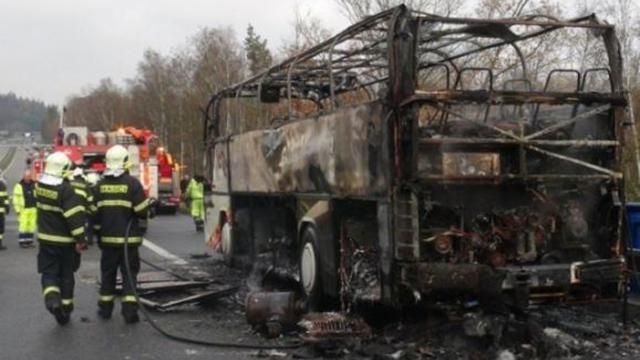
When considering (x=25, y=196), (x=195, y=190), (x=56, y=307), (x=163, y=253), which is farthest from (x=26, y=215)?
(x=56, y=307)

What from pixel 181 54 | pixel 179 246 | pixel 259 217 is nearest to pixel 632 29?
pixel 179 246

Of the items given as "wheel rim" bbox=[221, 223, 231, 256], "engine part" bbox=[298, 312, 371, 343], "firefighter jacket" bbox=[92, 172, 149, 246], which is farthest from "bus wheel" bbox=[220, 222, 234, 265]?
"engine part" bbox=[298, 312, 371, 343]

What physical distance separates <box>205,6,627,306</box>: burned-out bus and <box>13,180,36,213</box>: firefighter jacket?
10.8 meters

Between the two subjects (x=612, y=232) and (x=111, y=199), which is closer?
(x=612, y=232)

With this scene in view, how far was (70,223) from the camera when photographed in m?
8.87

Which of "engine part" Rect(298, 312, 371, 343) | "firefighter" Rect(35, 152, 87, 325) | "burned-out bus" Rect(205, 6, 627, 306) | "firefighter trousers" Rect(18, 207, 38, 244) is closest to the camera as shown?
"burned-out bus" Rect(205, 6, 627, 306)

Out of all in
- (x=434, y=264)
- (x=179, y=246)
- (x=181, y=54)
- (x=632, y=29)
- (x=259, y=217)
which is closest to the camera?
(x=434, y=264)

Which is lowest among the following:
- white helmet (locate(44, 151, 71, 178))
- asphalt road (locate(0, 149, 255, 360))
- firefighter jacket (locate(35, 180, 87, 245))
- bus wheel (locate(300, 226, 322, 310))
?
asphalt road (locate(0, 149, 255, 360))

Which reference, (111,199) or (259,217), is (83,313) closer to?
(111,199)

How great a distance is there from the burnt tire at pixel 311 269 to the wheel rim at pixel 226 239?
3.64 metres

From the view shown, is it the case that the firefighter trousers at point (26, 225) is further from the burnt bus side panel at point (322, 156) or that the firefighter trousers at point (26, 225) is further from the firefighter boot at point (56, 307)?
the firefighter boot at point (56, 307)

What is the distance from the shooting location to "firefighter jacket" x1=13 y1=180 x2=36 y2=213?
18.0 metres

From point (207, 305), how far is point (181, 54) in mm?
49944

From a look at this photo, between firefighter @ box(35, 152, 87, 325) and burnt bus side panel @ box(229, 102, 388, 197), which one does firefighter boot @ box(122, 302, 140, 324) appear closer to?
firefighter @ box(35, 152, 87, 325)
